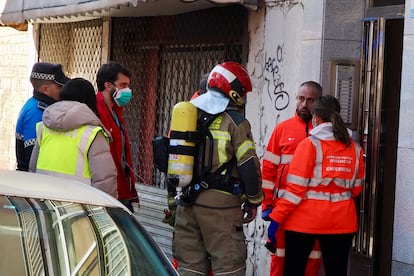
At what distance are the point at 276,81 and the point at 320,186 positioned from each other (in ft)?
7.31

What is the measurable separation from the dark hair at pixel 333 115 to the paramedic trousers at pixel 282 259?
88 cm

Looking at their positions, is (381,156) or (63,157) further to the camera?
(381,156)

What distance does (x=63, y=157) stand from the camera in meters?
5.78

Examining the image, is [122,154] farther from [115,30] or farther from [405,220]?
[115,30]

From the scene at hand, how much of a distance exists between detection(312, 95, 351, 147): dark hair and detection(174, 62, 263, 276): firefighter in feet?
1.92

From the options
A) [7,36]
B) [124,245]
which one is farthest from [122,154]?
[7,36]

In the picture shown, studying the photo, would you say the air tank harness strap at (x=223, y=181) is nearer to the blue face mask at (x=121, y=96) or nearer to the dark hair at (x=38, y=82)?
the blue face mask at (x=121, y=96)

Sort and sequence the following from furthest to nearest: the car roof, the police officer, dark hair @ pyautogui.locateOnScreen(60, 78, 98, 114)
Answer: the police officer, dark hair @ pyautogui.locateOnScreen(60, 78, 98, 114), the car roof

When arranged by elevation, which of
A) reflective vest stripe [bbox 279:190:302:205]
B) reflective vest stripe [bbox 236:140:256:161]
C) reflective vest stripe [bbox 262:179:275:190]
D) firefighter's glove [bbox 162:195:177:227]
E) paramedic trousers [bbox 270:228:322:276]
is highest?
reflective vest stripe [bbox 236:140:256:161]

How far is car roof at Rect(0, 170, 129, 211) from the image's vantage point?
3.70 meters

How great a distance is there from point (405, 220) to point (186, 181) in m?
1.89

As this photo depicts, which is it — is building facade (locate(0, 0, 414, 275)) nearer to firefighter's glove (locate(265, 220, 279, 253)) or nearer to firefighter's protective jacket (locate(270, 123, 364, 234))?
firefighter's protective jacket (locate(270, 123, 364, 234))

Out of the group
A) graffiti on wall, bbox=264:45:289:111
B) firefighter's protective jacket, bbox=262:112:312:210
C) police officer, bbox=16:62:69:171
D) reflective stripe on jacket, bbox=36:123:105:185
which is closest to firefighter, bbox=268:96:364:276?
firefighter's protective jacket, bbox=262:112:312:210

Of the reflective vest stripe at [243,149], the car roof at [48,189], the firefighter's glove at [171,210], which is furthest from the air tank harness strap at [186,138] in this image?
the car roof at [48,189]
